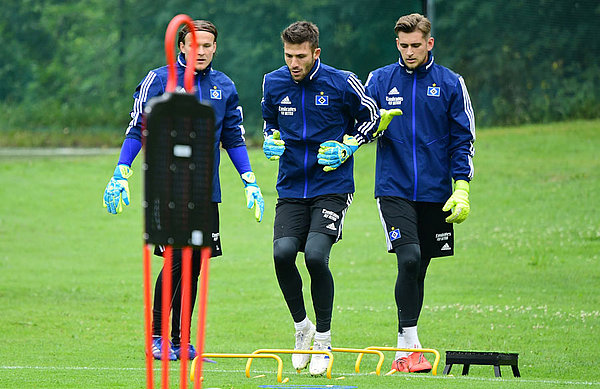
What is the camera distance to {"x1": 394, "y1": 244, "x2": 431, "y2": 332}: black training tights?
24.7 ft

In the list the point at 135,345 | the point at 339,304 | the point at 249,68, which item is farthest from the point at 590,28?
the point at 135,345

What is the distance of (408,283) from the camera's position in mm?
7551

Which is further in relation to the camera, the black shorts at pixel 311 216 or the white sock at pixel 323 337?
the black shorts at pixel 311 216

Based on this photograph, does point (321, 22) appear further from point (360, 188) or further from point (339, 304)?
point (339, 304)

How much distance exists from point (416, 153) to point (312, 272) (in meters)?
1.21

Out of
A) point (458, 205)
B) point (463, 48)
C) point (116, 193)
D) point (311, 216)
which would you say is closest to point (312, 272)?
point (311, 216)

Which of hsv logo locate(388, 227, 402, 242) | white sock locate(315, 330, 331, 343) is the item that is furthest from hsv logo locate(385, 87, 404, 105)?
white sock locate(315, 330, 331, 343)

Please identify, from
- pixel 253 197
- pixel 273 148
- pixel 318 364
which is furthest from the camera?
pixel 253 197

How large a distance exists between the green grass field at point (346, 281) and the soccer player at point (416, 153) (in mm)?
897

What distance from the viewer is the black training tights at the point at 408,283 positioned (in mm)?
7516

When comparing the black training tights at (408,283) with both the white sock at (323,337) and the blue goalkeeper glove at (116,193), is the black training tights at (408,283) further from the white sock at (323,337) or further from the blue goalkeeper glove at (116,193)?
the blue goalkeeper glove at (116,193)

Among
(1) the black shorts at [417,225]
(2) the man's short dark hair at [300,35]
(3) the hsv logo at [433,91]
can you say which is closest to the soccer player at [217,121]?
(2) the man's short dark hair at [300,35]

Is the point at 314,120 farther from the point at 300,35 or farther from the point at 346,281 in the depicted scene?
the point at 346,281

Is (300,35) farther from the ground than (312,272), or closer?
farther from the ground
